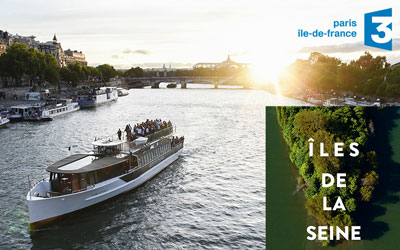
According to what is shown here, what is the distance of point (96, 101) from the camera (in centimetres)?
6875

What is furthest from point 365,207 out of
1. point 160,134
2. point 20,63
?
point 20,63

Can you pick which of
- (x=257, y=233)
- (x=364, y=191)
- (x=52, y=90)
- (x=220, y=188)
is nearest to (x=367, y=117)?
(x=364, y=191)

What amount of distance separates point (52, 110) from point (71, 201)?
122ft

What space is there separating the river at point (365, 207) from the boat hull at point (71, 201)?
11396 mm

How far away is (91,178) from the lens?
18344 mm

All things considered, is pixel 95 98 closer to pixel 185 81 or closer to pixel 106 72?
pixel 106 72

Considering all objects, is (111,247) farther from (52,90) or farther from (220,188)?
(52,90)

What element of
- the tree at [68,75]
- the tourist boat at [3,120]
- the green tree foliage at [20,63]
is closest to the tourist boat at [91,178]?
the tourist boat at [3,120]

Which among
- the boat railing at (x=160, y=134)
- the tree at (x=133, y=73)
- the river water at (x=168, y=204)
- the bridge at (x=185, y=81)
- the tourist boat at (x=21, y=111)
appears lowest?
the river water at (x=168, y=204)

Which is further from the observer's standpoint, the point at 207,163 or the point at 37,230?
the point at 207,163

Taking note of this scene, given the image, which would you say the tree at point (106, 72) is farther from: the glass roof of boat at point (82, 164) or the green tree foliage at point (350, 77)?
the glass roof of boat at point (82, 164)

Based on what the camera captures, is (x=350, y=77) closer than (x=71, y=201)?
No

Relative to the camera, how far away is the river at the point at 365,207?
7918 mm

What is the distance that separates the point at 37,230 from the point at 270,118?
38.9 feet
